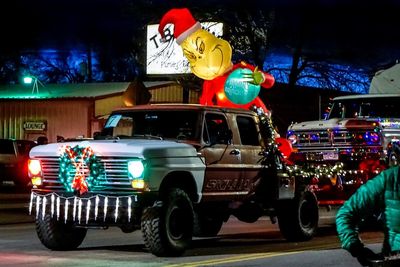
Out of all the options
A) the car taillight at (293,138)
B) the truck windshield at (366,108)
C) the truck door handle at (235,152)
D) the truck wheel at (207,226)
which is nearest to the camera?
the truck door handle at (235,152)

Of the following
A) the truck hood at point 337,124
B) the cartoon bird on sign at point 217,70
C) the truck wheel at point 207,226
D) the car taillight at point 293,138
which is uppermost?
the cartoon bird on sign at point 217,70

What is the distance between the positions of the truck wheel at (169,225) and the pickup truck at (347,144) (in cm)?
383

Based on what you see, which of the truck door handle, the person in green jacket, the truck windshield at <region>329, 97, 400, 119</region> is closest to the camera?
the person in green jacket

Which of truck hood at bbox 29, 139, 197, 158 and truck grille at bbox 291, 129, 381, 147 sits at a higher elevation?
truck grille at bbox 291, 129, 381, 147

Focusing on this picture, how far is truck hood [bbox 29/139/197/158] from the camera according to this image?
1166 centimetres

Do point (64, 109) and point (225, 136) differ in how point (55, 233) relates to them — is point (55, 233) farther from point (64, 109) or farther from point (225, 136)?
point (64, 109)

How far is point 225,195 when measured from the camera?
43.3ft

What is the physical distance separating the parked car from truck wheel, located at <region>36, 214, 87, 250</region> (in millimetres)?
17825

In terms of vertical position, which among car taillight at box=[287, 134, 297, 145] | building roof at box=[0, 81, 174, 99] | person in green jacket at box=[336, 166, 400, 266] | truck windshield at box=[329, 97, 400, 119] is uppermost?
building roof at box=[0, 81, 174, 99]

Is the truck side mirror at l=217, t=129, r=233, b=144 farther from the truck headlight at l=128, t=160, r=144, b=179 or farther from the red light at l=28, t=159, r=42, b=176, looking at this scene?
the red light at l=28, t=159, r=42, b=176

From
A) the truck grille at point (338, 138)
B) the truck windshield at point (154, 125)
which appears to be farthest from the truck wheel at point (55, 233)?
the truck grille at point (338, 138)

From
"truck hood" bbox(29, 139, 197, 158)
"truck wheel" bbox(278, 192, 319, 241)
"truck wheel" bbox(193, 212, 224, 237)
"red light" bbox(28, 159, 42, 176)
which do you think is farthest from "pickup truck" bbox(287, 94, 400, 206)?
"red light" bbox(28, 159, 42, 176)

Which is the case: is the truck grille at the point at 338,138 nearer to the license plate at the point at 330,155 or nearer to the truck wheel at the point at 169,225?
the license plate at the point at 330,155

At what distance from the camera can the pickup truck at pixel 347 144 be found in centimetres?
1597
